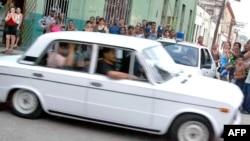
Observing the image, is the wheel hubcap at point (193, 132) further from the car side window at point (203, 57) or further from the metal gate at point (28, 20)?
the metal gate at point (28, 20)

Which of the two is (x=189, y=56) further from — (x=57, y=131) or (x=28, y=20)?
(x=28, y=20)

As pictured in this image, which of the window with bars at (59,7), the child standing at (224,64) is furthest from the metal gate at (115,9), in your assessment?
the child standing at (224,64)

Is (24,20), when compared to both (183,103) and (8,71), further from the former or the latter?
(183,103)

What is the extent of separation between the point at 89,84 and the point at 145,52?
37.2 inches

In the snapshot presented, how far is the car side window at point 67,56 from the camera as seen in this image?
20.9ft

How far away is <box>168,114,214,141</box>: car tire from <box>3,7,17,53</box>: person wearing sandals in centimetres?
905

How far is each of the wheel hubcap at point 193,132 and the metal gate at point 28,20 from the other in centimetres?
1045

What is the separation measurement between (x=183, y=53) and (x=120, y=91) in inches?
183

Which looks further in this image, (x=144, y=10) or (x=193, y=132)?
(x=144, y=10)

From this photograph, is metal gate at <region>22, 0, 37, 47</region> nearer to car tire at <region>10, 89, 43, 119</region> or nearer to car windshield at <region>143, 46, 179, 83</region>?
car tire at <region>10, 89, 43, 119</region>

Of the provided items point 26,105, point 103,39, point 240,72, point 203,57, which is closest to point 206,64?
point 203,57

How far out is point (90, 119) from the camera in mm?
6309

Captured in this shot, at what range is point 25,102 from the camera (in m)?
6.71

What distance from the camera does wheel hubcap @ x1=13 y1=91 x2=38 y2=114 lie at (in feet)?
21.8
